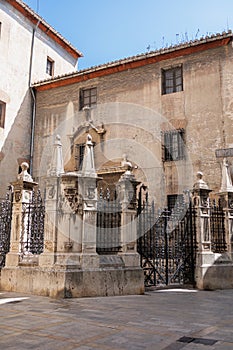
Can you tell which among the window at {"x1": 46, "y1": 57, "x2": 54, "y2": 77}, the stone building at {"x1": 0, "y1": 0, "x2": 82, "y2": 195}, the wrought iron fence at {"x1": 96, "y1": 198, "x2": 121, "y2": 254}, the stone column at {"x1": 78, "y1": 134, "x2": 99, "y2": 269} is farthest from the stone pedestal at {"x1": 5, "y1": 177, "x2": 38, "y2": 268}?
the window at {"x1": 46, "y1": 57, "x2": 54, "y2": 77}

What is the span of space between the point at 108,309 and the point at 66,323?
1361 mm

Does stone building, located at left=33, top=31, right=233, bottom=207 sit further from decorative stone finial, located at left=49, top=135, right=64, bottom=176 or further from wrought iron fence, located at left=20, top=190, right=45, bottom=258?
decorative stone finial, located at left=49, top=135, right=64, bottom=176

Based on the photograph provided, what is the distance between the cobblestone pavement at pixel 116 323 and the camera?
4.32 metres

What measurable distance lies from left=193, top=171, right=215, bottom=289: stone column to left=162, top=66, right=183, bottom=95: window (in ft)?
22.3

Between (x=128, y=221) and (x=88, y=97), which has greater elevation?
(x=88, y=97)

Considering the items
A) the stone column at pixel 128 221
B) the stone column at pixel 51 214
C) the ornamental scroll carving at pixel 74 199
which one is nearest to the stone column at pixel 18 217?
the stone column at pixel 51 214

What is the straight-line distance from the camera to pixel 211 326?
5281 mm

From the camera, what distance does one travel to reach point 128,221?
29.7ft

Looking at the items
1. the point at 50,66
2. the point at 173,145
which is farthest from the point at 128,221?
the point at 50,66

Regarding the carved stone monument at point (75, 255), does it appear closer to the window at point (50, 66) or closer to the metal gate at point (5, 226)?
the metal gate at point (5, 226)

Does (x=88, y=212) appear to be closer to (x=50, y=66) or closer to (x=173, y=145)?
(x=173, y=145)

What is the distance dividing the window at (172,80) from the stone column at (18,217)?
9.20 metres

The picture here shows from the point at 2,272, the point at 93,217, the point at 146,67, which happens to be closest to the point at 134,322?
the point at 93,217

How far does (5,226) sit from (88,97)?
34.2 ft
